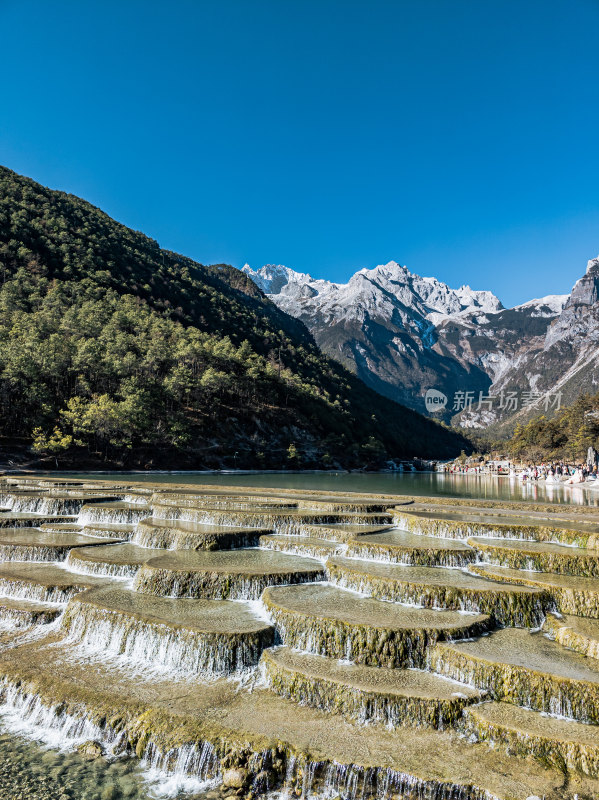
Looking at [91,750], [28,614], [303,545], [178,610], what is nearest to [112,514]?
[28,614]

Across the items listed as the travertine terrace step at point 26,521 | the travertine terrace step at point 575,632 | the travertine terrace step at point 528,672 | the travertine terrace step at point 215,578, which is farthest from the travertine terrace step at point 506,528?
the travertine terrace step at point 26,521

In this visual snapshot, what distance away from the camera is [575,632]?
10.8m

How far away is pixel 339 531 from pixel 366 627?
9.40 metres

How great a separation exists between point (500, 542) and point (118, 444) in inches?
2231

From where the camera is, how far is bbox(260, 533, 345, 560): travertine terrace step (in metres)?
17.9

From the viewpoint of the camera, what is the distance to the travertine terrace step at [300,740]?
733cm

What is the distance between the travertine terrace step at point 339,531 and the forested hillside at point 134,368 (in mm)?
46534

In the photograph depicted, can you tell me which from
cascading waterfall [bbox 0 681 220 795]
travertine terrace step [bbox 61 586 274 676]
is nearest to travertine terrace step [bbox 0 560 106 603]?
travertine terrace step [bbox 61 586 274 676]

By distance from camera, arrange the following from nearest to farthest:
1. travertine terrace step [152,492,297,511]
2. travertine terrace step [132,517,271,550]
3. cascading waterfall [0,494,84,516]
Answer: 1. travertine terrace step [132,517,271,550]
2. travertine terrace step [152,492,297,511]
3. cascading waterfall [0,494,84,516]

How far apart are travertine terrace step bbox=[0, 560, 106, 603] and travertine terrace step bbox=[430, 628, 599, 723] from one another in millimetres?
10575

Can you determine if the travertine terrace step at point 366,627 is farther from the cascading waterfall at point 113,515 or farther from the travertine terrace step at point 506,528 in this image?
the cascading waterfall at point 113,515

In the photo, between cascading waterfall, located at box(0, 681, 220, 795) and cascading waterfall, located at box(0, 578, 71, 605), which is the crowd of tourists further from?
cascading waterfall, located at box(0, 681, 220, 795)

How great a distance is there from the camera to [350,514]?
2488 cm

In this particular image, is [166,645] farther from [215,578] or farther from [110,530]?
[110,530]
